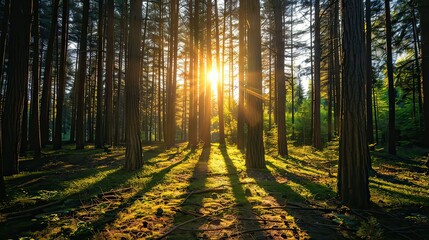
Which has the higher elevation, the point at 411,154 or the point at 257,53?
the point at 257,53

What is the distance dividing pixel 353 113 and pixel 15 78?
847cm

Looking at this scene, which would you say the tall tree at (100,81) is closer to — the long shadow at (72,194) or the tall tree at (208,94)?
the tall tree at (208,94)

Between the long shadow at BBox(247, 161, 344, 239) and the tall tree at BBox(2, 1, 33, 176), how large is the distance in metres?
7.24

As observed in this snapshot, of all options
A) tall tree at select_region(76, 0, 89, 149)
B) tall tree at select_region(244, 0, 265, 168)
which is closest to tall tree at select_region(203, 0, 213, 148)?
tall tree at select_region(244, 0, 265, 168)

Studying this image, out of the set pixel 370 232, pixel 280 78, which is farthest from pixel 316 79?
pixel 370 232

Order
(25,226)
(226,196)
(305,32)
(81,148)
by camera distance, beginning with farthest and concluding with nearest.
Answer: (305,32), (81,148), (226,196), (25,226)

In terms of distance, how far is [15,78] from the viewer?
250 inches

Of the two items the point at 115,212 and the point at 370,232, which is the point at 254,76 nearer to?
the point at 370,232

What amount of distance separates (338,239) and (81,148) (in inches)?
623

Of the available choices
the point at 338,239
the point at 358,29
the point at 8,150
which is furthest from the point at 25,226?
the point at 358,29

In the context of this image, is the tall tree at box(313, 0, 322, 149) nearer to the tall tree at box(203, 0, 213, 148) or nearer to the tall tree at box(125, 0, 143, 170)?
the tall tree at box(203, 0, 213, 148)

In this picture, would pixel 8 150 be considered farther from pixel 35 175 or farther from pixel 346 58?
pixel 346 58

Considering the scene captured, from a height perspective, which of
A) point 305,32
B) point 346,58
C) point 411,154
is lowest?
point 411,154

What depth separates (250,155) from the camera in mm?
7926
